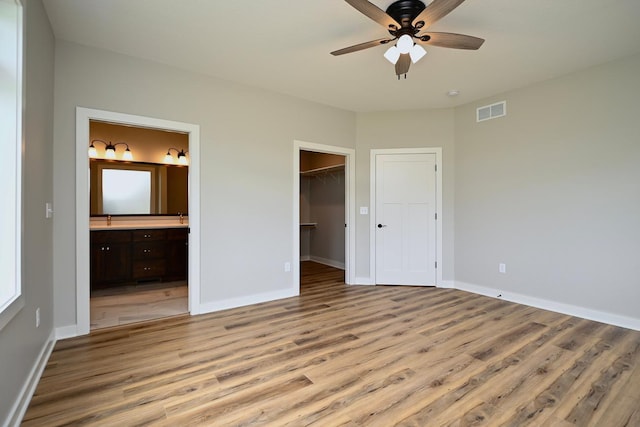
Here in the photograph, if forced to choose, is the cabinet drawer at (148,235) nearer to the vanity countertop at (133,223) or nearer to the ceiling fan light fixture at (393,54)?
the vanity countertop at (133,223)

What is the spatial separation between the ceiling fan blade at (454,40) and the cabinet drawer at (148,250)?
429 cm

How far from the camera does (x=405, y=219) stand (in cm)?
463

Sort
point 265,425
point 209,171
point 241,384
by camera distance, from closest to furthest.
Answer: point 265,425
point 241,384
point 209,171

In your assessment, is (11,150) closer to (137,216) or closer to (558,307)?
(137,216)

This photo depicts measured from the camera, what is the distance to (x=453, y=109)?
4.51 metres

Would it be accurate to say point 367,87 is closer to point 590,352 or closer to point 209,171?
point 209,171

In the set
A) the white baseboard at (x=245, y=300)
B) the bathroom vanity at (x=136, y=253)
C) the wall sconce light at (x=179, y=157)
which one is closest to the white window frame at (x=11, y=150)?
the white baseboard at (x=245, y=300)

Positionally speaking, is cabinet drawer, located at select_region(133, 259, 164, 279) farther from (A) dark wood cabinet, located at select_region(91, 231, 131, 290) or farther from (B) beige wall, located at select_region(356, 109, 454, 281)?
(B) beige wall, located at select_region(356, 109, 454, 281)

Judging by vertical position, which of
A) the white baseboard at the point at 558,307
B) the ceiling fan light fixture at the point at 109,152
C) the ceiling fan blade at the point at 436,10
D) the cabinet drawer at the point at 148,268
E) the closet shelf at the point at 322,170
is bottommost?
the white baseboard at the point at 558,307

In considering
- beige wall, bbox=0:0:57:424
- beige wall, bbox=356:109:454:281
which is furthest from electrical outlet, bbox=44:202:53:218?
beige wall, bbox=356:109:454:281

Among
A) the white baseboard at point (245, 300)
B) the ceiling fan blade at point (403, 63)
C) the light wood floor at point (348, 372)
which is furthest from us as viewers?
the white baseboard at point (245, 300)

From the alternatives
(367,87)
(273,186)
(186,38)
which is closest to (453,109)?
(367,87)

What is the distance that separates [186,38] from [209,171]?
129cm

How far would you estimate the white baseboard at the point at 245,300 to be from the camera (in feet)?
11.2
